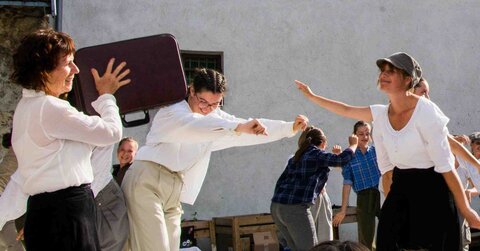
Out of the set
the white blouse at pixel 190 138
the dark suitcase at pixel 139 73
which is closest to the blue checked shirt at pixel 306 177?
the white blouse at pixel 190 138

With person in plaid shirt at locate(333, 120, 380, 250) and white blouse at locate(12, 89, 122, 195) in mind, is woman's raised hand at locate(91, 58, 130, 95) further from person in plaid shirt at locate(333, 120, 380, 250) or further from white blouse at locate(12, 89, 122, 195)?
person in plaid shirt at locate(333, 120, 380, 250)

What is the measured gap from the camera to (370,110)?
4.79 meters

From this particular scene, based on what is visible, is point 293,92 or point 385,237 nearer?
point 385,237

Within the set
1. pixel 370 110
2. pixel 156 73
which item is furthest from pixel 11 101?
pixel 370 110

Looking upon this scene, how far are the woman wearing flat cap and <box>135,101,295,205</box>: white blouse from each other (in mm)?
759

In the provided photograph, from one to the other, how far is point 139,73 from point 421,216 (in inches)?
70.8

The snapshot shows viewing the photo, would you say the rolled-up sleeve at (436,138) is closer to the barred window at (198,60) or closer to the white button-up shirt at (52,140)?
the white button-up shirt at (52,140)

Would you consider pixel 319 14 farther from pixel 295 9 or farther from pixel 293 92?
pixel 293 92

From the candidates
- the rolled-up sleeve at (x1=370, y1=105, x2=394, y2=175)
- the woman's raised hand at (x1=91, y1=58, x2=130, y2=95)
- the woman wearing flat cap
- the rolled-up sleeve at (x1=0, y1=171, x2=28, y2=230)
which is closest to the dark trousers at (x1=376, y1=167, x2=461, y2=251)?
the woman wearing flat cap

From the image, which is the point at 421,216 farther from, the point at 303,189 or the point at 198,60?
the point at 198,60

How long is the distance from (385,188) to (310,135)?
2745 mm

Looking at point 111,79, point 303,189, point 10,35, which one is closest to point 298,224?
point 303,189

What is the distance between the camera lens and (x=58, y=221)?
144 inches

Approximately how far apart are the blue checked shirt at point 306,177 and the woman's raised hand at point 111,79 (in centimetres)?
327
